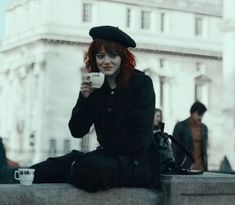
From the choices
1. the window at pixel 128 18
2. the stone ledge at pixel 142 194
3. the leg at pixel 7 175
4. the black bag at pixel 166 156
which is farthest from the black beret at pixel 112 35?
the window at pixel 128 18

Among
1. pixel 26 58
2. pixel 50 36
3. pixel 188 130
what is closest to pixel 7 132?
pixel 26 58

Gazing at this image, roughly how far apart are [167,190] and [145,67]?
47.8 metres

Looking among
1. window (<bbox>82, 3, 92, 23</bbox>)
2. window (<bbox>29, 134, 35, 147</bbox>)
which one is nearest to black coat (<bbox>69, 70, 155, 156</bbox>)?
window (<bbox>29, 134, 35, 147</bbox>)

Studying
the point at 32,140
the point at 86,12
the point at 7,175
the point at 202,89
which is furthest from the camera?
the point at 202,89

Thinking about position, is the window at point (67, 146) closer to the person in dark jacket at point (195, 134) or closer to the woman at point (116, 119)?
the person in dark jacket at point (195, 134)

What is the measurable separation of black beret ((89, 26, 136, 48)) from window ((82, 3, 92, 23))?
156 feet

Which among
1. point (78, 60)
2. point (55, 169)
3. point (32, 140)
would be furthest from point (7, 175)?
point (32, 140)

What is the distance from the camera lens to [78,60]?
166 feet

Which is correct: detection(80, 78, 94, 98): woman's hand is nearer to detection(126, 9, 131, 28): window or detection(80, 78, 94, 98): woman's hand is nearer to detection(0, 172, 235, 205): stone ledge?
detection(0, 172, 235, 205): stone ledge

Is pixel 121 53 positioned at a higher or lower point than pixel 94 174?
higher

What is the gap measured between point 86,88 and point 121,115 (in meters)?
0.27

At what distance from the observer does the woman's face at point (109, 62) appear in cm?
554

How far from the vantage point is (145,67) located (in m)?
53.2

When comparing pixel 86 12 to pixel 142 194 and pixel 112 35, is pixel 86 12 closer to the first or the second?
pixel 112 35
